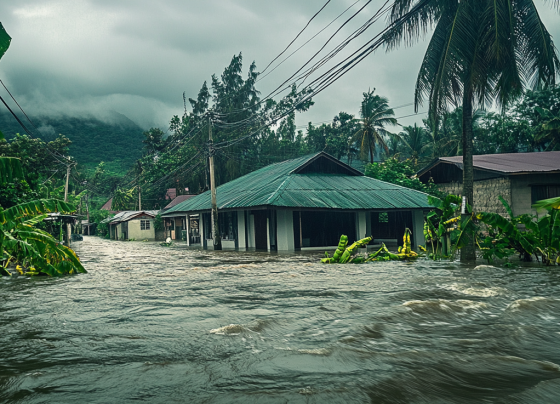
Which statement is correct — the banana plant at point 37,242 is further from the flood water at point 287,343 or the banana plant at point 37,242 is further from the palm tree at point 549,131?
the palm tree at point 549,131

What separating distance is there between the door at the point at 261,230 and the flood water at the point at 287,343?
43.1 ft

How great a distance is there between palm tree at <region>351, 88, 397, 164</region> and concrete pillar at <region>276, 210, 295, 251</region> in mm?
21359

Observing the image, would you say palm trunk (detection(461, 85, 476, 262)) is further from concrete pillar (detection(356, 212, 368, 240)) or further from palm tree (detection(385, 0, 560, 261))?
concrete pillar (detection(356, 212, 368, 240))

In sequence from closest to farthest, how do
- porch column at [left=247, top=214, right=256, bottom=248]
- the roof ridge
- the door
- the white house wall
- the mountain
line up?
the roof ridge → the door → porch column at [left=247, top=214, right=256, bottom=248] → the white house wall → the mountain

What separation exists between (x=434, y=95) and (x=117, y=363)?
11.4m

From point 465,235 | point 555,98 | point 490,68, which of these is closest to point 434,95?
point 490,68

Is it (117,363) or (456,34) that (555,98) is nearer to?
(456,34)

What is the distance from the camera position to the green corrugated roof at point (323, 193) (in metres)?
19.9

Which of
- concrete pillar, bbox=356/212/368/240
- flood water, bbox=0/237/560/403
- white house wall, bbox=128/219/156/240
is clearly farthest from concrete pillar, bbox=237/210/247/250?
white house wall, bbox=128/219/156/240

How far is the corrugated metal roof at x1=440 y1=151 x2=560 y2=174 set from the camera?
67.3ft

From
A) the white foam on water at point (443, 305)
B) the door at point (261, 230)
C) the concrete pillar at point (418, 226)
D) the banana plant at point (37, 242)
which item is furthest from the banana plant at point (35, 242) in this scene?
the concrete pillar at point (418, 226)

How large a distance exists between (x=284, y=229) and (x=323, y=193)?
2622 mm

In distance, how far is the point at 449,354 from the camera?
4.38 metres

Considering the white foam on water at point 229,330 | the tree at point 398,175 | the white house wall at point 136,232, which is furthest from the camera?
the white house wall at point 136,232
